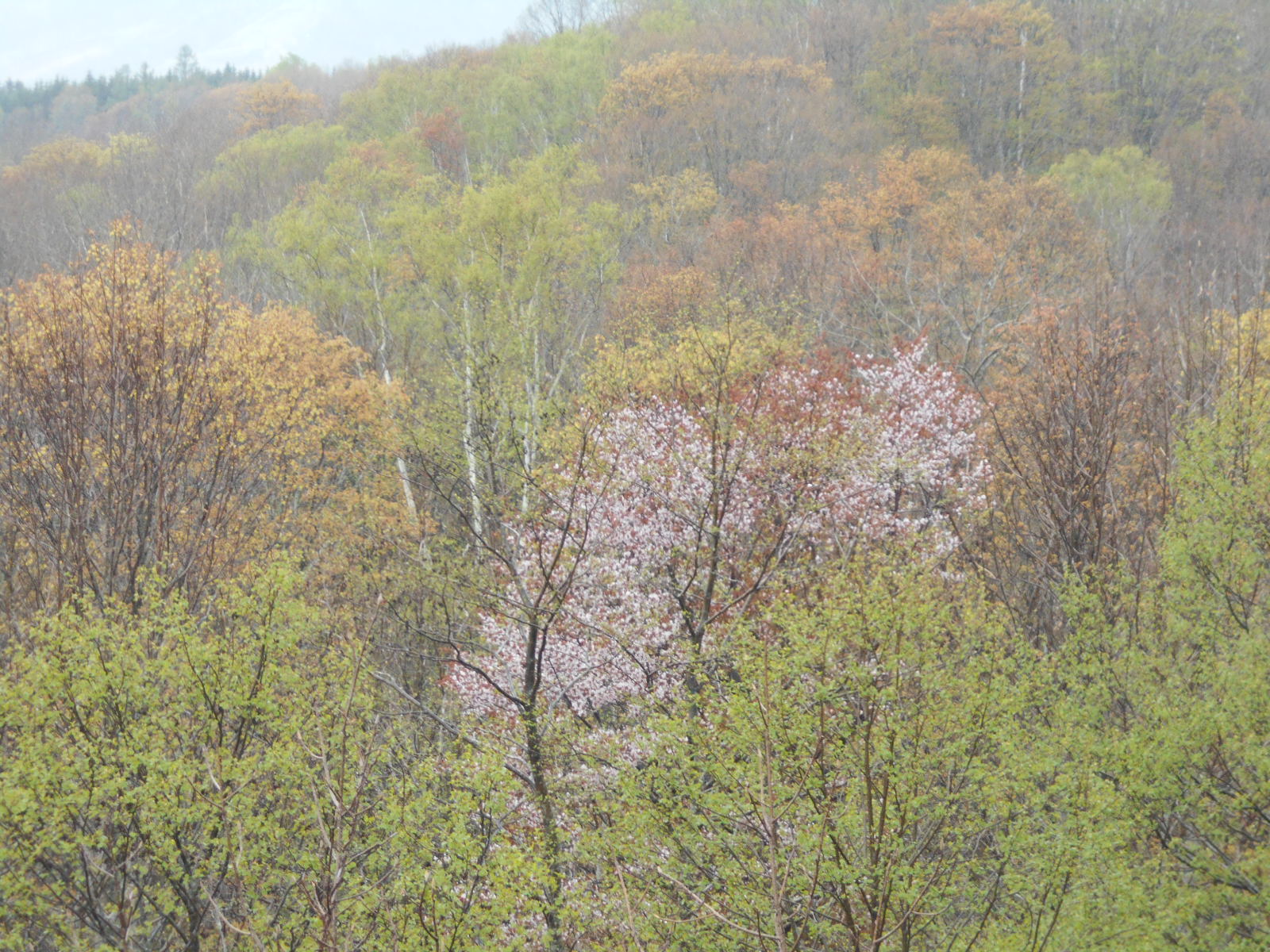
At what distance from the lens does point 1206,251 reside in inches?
1724

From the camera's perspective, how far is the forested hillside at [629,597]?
370 inches

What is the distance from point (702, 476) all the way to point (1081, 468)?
5.89 m

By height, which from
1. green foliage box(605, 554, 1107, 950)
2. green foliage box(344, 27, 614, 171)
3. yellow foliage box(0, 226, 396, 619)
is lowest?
green foliage box(605, 554, 1107, 950)

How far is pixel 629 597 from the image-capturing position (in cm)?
1720

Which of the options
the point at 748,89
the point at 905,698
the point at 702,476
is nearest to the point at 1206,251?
the point at 748,89

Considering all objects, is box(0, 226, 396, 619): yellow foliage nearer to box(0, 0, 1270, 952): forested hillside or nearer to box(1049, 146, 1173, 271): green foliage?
box(0, 0, 1270, 952): forested hillside

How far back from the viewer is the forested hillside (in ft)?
30.9

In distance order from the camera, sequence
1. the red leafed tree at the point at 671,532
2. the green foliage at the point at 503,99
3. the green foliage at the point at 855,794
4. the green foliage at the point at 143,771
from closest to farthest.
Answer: the green foliage at the point at 855,794 < the green foliage at the point at 143,771 < the red leafed tree at the point at 671,532 < the green foliage at the point at 503,99

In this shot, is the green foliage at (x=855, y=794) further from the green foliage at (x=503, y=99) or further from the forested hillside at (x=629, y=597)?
the green foliage at (x=503, y=99)

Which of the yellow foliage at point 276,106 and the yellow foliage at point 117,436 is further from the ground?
the yellow foliage at point 276,106

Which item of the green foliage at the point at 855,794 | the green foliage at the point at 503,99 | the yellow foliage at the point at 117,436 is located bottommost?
the green foliage at the point at 855,794

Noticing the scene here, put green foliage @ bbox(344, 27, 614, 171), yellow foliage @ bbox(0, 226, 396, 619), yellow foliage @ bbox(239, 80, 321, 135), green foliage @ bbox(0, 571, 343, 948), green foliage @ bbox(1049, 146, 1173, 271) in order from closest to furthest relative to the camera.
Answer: green foliage @ bbox(0, 571, 343, 948) < yellow foliage @ bbox(0, 226, 396, 619) < green foliage @ bbox(1049, 146, 1173, 271) < green foliage @ bbox(344, 27, 614, 171) < yellow foliage @ bbox(239, 80, 321, 135)

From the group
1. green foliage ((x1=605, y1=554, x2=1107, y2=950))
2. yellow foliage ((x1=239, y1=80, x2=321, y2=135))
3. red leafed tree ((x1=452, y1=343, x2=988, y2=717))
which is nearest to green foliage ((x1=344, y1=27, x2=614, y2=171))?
yellow foliage ((x1=239, y1=80, x2=321, y2=135))

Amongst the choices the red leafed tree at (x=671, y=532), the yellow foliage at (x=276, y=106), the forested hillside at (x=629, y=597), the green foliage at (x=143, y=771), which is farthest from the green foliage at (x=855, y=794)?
the yellow foliage at (x=276, y=106)
